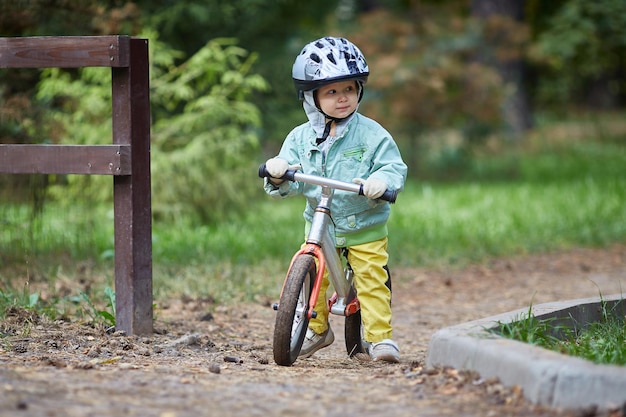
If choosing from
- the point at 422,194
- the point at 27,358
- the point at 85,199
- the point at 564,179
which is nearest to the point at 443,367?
the point at 27,358

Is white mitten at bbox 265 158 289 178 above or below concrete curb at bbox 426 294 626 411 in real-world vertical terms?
above

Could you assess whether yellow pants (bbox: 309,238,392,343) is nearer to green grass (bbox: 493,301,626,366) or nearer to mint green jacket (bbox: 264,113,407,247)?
mint green jacket (bbox: 264,113,407,247)

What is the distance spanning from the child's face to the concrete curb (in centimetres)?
131

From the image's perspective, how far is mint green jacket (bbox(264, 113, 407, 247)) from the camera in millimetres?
4645

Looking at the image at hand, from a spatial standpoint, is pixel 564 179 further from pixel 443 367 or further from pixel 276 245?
pixel 443 367

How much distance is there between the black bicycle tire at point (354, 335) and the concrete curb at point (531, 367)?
98 centimetres

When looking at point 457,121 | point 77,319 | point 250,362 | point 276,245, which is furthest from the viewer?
point 457,121

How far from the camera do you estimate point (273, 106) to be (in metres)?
13.9

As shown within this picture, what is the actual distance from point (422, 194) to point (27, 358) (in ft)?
33.6

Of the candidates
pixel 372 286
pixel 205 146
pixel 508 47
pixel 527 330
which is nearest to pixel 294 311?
pixel 372 286

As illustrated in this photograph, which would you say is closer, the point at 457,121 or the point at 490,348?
the point at 490,348

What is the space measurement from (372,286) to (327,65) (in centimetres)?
115

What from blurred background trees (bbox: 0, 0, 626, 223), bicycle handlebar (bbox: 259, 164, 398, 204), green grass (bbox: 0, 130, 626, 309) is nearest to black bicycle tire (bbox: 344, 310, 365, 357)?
bicycle handlebar (bbox: 259, 164, 398, 204)

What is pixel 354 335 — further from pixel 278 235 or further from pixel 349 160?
pixel 278 235
